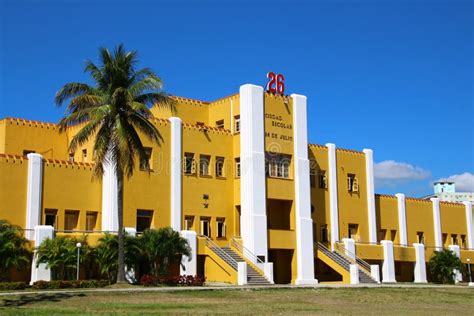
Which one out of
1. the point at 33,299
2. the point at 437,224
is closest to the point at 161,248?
the point at 33,299

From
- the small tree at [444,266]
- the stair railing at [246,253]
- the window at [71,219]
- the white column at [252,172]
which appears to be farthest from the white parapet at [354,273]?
the window at [71,219]

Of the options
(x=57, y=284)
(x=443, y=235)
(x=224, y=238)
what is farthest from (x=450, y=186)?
(x=57, y=284)

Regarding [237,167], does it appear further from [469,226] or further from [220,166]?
[469,226]

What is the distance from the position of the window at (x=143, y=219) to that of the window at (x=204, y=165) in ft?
17.0

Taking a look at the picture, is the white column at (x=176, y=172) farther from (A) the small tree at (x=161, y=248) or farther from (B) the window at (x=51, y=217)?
(B) the window at (x=51, y=217)

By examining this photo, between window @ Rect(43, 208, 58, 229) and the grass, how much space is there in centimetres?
1303

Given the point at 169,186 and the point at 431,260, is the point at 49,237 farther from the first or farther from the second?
the point at 431,260

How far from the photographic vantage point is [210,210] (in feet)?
166

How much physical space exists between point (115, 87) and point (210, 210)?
14.9 m

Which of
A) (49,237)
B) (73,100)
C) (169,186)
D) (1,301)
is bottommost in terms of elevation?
(1,301)

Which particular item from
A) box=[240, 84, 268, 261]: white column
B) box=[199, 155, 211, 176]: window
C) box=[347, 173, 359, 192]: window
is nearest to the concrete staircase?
box=[240, 84, 268, 261]: white column

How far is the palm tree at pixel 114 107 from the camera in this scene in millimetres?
38250

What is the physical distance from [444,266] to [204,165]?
23995mm

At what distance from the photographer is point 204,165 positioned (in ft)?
168
